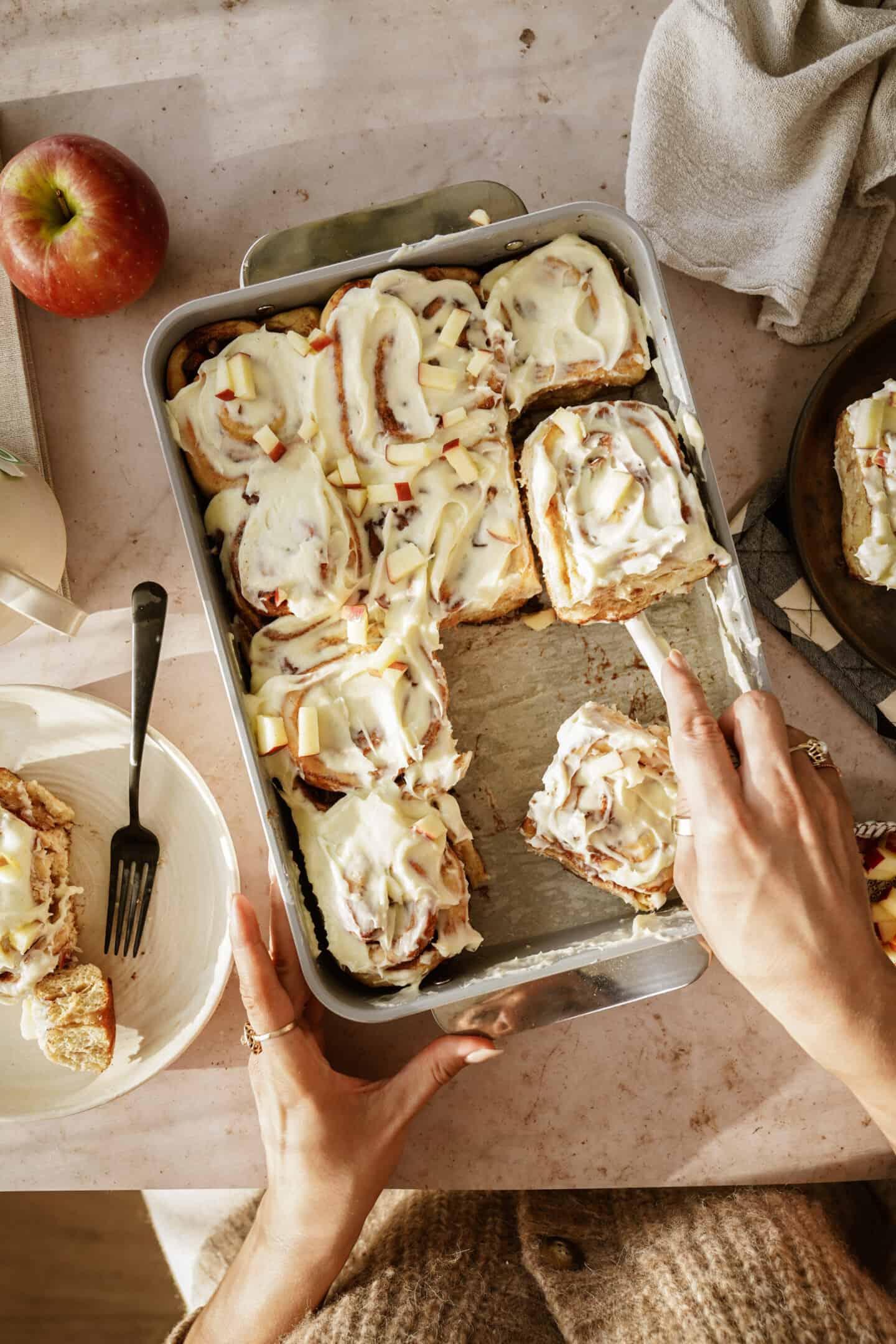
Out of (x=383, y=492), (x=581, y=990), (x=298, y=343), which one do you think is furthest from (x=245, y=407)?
(x=581, y=990)

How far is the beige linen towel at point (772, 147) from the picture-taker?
4.36 ft

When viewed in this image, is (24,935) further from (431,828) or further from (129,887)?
(431,828)

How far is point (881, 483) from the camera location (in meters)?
1.35

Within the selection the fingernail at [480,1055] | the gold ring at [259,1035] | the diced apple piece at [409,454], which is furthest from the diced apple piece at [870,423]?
the gold ring at [259,1035]

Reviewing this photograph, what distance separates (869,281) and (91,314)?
4.11ft

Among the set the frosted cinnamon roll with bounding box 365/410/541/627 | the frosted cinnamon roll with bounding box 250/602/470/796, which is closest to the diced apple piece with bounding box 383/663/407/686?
the frosted cinnamon roll with bounding box 250/602/470/796

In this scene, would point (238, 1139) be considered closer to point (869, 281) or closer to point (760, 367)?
point (760, 367)

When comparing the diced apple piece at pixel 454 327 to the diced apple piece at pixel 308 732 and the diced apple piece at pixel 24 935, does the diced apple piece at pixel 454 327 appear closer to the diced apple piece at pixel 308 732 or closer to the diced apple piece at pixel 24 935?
the diced apple piece at pixel 308 732

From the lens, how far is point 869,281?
1.48 meters

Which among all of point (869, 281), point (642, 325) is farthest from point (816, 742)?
point (869, 281)

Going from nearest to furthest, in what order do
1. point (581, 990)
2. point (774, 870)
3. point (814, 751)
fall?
point (774, 870) → point (814, 751) → point (581, 990)

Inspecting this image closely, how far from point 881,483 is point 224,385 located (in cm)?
97

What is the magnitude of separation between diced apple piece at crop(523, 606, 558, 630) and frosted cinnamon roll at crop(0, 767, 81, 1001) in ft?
2.58

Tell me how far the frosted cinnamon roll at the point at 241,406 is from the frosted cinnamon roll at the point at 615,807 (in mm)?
614
